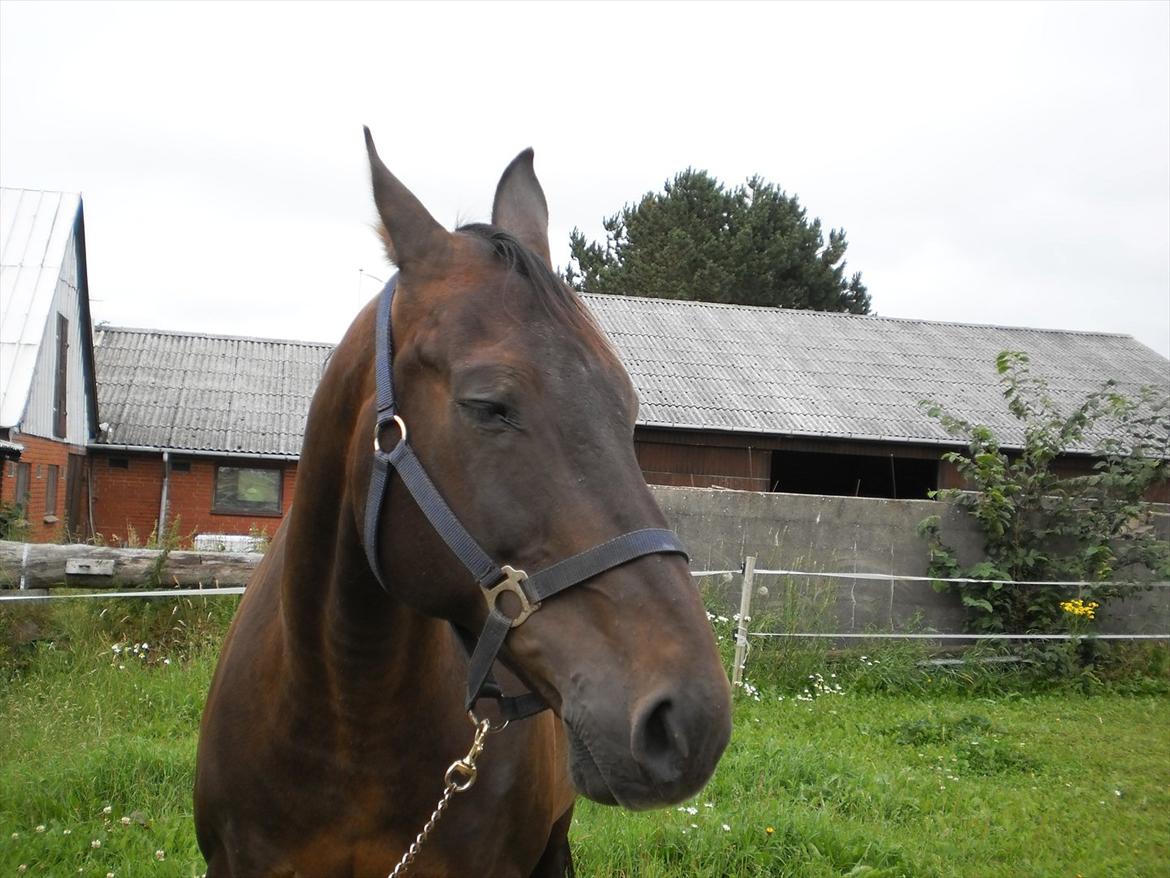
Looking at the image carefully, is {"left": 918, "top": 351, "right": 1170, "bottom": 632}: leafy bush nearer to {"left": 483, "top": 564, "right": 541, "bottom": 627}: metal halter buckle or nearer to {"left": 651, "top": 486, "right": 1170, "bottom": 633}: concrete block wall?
{"left": 651, "top": 486, "right": 1170, "bottom": 633}: concrete block wall

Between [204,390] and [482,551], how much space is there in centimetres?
2194

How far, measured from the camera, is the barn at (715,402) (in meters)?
16.7

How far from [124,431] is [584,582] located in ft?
66.4

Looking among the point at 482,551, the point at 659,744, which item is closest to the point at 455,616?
the point at 482,551

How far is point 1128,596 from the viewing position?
31.5ft

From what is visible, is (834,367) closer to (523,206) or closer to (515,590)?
(523,206)

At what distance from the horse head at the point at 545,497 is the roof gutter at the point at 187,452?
18.2 m

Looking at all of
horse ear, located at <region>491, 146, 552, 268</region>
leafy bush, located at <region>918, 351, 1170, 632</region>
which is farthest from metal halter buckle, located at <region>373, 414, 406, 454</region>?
leafy bush, located at <region>918, 351, 1170, 632</region>

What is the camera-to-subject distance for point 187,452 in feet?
62.6

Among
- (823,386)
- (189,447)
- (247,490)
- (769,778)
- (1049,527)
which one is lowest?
(247,490)

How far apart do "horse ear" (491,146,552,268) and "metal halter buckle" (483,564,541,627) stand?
854mm

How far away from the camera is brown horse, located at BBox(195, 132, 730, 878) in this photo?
1.42 m

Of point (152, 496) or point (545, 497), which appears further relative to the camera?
point (152, 496)

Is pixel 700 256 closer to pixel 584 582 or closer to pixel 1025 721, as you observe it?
pixel 1025 721
